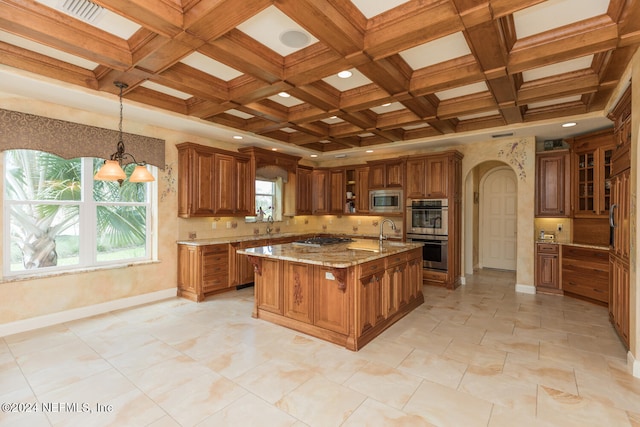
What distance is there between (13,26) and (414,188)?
18.1 ft

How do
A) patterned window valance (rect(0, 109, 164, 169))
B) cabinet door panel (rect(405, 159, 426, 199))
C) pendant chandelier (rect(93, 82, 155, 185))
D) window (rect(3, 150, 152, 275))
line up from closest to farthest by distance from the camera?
pendant chandelier (rect(93, 82, 155, 185)) < patterned window valance (rect(0, 109, 164, 169)) < window (rect(3, 150, 152, 275)) < cabinet door panel (rect(405, 159, 426, 199))

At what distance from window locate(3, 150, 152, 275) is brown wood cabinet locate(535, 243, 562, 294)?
642 centimetres

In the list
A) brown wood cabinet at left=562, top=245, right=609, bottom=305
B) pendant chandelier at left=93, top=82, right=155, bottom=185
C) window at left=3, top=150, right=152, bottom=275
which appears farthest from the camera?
brown wood cabinet at left=562, top=245, right=609, bottom=305

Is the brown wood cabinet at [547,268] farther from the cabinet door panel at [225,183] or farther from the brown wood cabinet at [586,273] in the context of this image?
the cabinet door panel at [225,183]

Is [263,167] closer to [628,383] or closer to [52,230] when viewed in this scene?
[52,230]

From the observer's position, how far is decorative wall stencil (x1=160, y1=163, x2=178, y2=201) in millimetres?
4887

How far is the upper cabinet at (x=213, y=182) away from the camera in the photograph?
4938 millimetres

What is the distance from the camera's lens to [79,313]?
157 inches

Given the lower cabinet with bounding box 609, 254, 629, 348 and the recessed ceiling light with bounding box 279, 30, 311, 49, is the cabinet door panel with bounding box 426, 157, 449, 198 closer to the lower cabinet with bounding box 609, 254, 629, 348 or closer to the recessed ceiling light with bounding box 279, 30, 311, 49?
the lower cabinet with bounding box 609, 254, 629, 348

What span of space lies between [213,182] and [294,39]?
3049mm

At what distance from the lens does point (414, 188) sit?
5926 mm

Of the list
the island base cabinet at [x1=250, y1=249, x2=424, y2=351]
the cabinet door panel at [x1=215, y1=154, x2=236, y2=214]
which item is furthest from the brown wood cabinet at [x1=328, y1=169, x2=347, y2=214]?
the island base cabinet at [x1=250, y1=249, x2=424, y2=351]

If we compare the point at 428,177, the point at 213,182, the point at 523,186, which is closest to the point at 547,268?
the point at 523,186

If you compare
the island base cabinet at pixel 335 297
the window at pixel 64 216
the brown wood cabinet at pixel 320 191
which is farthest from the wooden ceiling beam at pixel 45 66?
the brown wood cabinet at pixel 320 191
